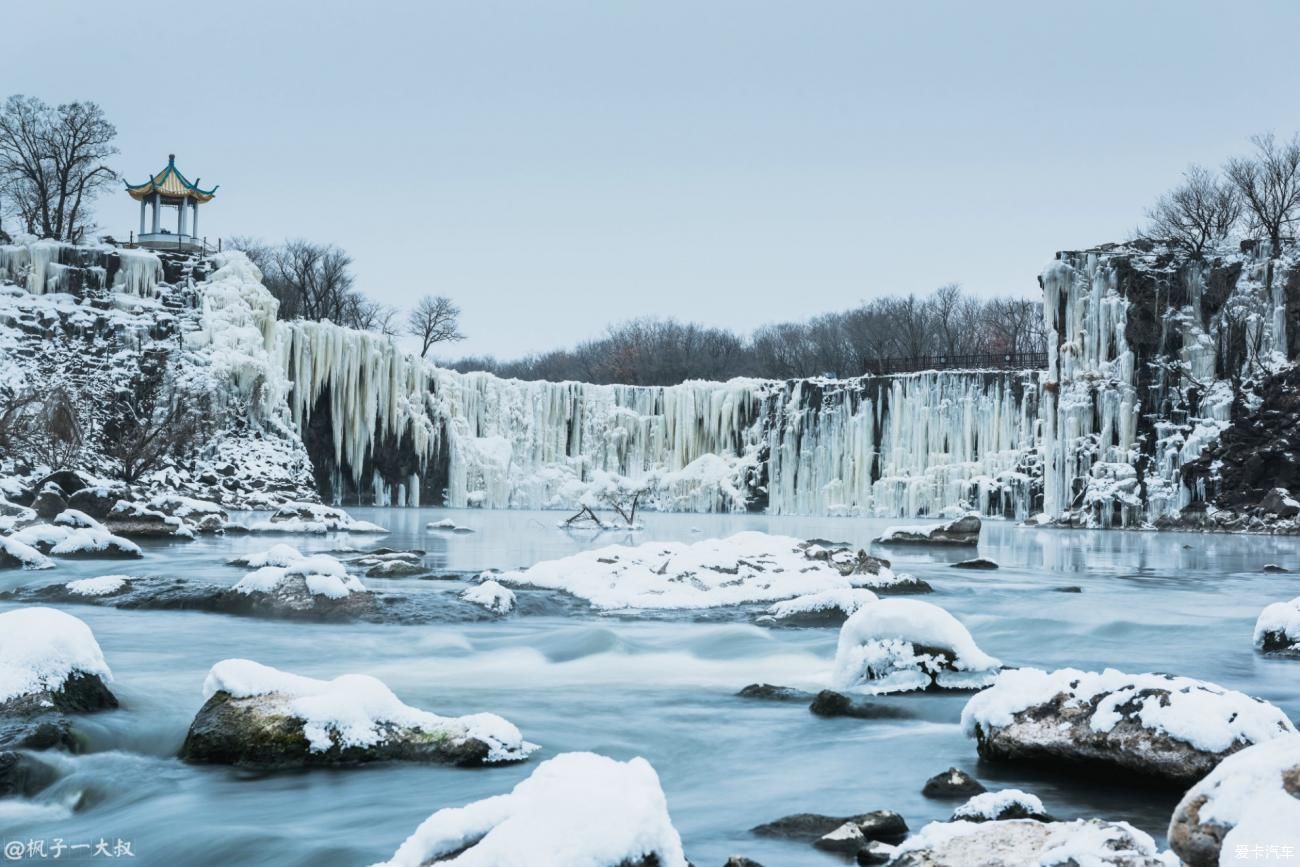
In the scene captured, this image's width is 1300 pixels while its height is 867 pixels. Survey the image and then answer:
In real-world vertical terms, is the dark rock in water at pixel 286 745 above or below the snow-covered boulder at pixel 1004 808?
below

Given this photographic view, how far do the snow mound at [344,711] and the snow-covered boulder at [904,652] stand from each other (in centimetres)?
247

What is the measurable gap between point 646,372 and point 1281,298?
41667 mm

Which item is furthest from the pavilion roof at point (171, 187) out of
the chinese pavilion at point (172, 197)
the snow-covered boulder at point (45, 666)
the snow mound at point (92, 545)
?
the snow-covered boulder at point (45, 666)

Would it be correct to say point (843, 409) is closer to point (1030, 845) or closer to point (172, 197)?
point (172, 197)

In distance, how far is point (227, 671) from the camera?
19.0 ft

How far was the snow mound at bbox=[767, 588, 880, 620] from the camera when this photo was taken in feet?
34.2

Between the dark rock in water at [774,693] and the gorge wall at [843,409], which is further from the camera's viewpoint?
the gorge wall at [843,409]

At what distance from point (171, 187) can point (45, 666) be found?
38.1 m

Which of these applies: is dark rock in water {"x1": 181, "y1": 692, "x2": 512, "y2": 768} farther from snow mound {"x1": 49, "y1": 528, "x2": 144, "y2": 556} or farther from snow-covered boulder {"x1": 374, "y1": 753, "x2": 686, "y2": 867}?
snow mound {"x1": 49, "y1": 528, "x2": 144, "y2": 556}

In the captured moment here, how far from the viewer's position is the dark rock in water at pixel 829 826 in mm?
4457

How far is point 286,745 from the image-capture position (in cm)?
552

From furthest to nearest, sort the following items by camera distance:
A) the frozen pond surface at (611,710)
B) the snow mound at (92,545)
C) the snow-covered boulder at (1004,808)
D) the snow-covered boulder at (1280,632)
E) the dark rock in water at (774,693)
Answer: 1. the snow mound at (92,545)
2. the snow-covered boulder at (1280,632)
3. the dark rock in water at (774,693)
4. the frozen pond surface at (611,710)
5. the snow-covered boulder at (1004,808)

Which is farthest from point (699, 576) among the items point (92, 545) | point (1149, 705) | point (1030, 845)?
point (1030, 845)

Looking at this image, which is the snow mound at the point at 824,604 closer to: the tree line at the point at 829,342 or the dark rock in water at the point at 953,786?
the dark rock in water at the point at 953,786
